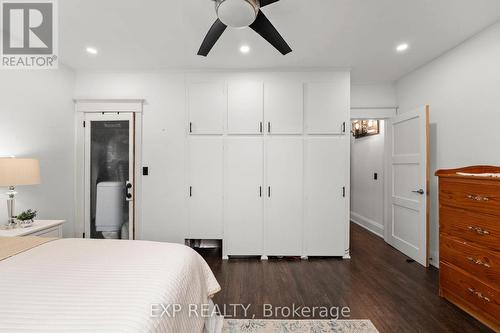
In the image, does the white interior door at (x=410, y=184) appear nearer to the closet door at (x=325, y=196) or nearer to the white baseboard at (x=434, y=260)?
the white baseboard at (x=434, y=260)

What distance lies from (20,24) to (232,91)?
2.19 m

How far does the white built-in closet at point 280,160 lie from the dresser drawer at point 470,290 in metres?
1.09

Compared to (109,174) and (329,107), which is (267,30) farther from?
(109,174)

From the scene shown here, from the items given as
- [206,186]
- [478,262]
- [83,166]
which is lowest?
[478,262]

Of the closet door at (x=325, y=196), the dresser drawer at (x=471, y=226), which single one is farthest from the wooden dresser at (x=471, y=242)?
the closet door at (x=325, y=196)

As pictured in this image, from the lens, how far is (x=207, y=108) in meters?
3.07

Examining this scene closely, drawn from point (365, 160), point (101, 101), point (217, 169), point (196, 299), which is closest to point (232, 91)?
point (217, 169)

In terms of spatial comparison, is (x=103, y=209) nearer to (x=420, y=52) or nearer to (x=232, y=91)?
(x=232, y=91)

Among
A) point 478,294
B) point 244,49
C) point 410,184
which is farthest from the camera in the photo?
point 410,184

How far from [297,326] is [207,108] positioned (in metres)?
2.63

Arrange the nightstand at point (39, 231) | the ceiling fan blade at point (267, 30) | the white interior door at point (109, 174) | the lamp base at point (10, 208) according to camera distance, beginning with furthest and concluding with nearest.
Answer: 1. the white interior door at point (109, 174)
2. the lamp base at point (10, 208)
3. the nightstand at point (39, 231)
4. the ceiling fan blade at point (267, 30)

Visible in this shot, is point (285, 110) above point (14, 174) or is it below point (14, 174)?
above

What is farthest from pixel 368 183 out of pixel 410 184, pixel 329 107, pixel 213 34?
pixel 213 34

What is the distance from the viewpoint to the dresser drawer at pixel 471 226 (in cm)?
171
